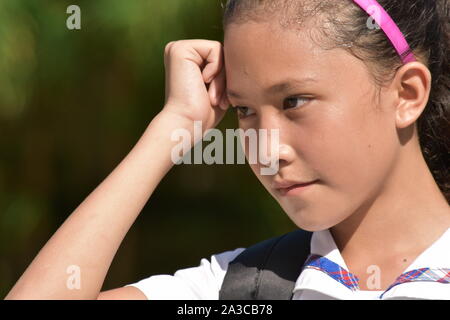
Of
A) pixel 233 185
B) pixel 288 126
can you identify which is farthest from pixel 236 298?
pixel 233 185

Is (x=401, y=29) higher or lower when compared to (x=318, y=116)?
higher

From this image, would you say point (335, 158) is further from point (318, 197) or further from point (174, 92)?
point (174, 92)

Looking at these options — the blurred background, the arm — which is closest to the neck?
the arm

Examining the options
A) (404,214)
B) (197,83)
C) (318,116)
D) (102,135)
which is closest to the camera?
(318,116)

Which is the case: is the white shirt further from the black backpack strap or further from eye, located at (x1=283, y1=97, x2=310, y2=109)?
eye, located at (x1=283, y1=97, x2=310, y2=109)

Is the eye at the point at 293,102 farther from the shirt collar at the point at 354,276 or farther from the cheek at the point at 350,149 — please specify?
the shirt collar at the point at 354,276

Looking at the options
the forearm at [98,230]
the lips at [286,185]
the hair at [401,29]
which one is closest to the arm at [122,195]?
the forearm at [98,230]

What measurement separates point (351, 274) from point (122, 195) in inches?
22.2

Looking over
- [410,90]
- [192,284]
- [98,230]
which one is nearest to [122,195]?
[98,230]

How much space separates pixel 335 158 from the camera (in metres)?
1.53

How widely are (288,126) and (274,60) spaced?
0.15 metres

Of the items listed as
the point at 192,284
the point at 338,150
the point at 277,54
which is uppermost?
the point at 277,54

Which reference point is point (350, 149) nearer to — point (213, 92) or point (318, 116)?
point (318, 116)

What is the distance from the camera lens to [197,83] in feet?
5.90
